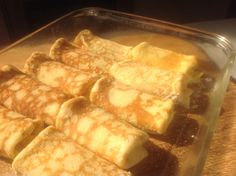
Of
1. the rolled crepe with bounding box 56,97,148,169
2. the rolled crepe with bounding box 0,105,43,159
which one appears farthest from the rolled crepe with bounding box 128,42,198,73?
the rolled crepe with bounding box 0,105,43,159

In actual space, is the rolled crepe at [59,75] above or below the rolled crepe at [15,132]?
above

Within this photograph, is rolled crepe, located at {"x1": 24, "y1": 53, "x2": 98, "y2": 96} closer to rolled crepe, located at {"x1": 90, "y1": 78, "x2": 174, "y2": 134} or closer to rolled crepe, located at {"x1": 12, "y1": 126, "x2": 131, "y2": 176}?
rolled crepe, located at {"x1": 90, "y1": 78, "x2": 174, "y2": 134}

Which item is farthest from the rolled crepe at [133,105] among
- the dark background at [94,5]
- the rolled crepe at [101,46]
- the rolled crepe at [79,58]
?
the dark background at [94,5]

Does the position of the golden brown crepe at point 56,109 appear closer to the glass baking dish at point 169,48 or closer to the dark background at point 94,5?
the glass baking dish at point 169,48

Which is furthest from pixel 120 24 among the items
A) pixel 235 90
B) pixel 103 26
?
pixel 235 90

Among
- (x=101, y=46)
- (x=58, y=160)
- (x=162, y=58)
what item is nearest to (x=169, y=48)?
(x=162, y=58)

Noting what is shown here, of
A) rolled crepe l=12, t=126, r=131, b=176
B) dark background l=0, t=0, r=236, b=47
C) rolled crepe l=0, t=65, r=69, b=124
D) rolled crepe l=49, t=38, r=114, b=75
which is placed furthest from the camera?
dark background l=0, t=0, r=236, b=47

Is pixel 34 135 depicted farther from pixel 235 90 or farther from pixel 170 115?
pixel 235 90
